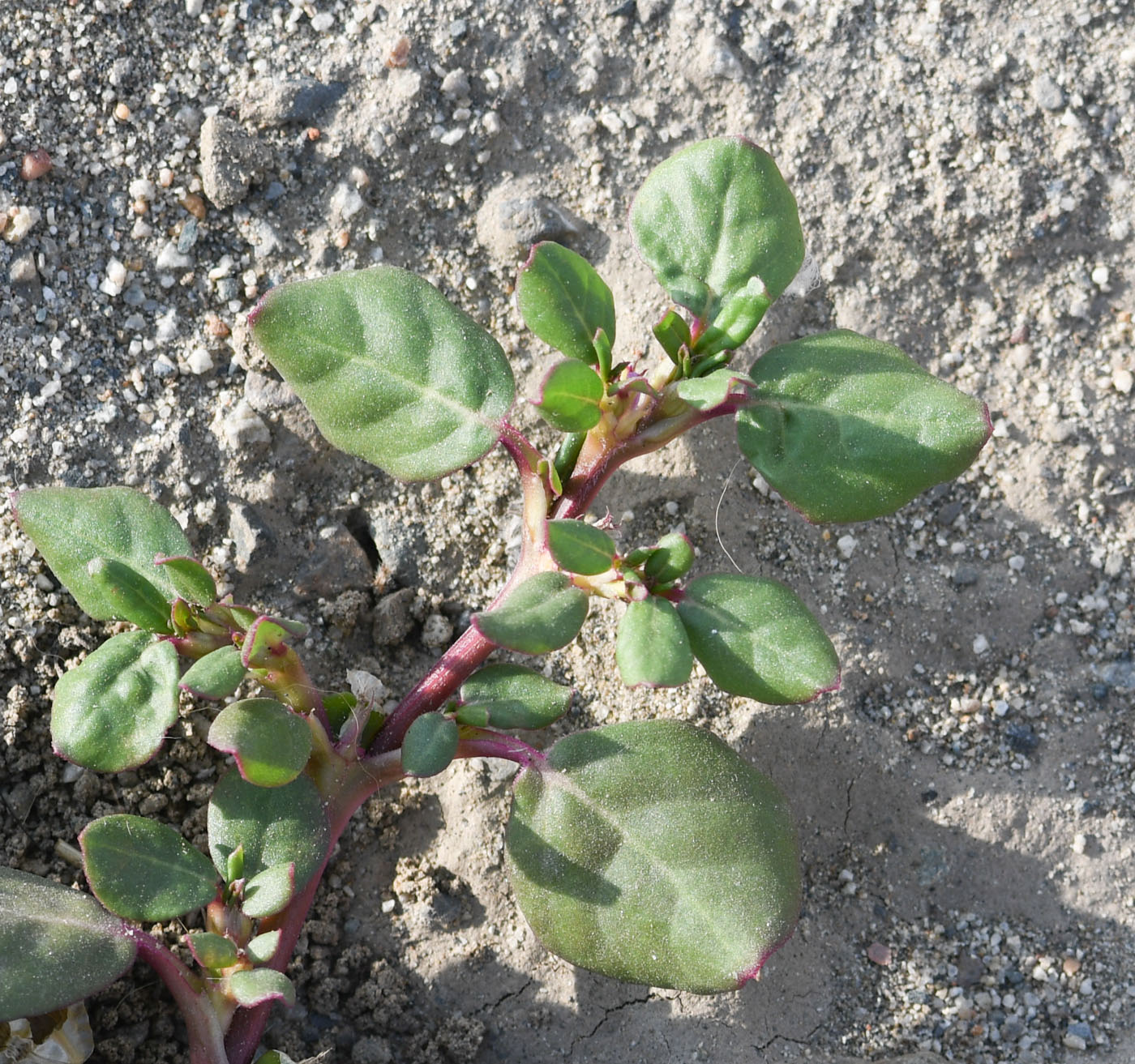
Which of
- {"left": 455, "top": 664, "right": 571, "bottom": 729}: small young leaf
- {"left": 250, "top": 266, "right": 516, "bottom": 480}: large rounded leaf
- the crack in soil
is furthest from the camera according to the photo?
the crack in soil

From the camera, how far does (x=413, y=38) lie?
101 inches

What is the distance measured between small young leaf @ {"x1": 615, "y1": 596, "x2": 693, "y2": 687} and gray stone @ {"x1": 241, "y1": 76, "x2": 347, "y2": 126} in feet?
4.37

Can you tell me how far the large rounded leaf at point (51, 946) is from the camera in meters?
1.73

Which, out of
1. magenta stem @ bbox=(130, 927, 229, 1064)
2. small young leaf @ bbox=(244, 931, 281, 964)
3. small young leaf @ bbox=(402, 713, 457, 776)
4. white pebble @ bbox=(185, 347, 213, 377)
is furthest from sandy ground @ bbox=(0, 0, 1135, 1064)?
small young leaf @ bbox=(402, 713, 457, 776)

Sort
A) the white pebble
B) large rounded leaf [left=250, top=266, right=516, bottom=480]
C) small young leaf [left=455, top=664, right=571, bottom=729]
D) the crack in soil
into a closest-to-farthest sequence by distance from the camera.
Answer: small young leaf [left=455, top=664, right=571, bottom=729]
large rounded leaf [left=250, top=266, right=516, bottom=480]
the crack in soil
the white pebble

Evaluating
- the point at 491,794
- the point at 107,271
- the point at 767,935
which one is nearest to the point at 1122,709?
the point at 767,935

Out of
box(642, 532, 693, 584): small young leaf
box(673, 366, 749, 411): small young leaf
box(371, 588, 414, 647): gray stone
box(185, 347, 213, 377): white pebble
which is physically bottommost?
box(371, 588, 414, 647): gray stone

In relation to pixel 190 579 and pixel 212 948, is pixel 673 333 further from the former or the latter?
pixel 212 948

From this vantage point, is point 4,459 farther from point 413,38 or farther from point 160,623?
point 413,38

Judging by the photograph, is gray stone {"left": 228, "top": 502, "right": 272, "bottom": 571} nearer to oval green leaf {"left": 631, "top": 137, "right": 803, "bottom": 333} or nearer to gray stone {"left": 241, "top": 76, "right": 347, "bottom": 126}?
gray stone {"left": 241, "top": 76, "right": 347, "bottom": 126}

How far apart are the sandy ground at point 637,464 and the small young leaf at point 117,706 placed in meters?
0.40

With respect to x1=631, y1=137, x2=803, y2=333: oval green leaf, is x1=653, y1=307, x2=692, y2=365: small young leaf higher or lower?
lower

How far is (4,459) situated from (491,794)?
Result: 1.16 meters

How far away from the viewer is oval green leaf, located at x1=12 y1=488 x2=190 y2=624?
203 cm
